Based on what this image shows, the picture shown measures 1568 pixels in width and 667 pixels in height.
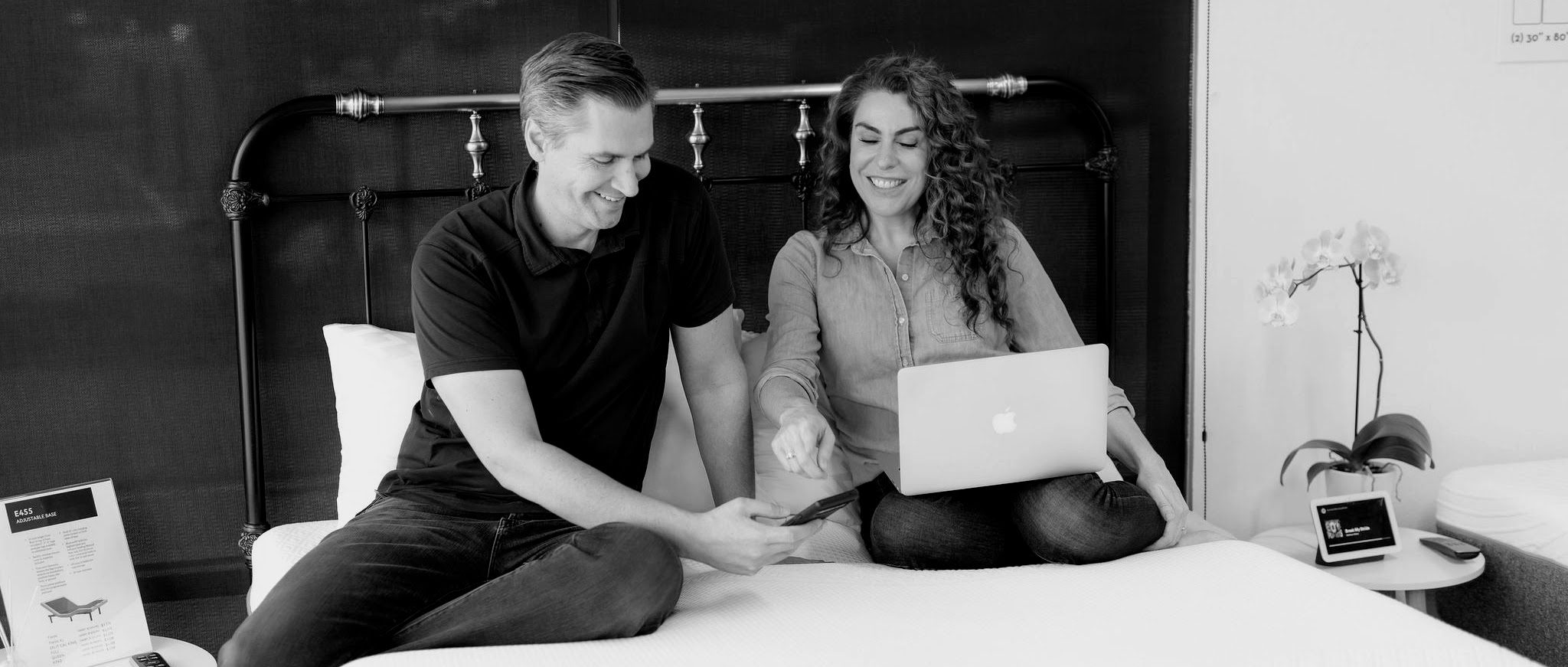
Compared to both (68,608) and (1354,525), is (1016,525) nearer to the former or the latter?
(1354,525)

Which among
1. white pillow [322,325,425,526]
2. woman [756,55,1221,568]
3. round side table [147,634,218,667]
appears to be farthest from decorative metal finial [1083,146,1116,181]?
round side table [147,634,218,667]

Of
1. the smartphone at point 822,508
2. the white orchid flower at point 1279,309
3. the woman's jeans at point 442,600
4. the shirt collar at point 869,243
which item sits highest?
the shirt collar at point 869,243

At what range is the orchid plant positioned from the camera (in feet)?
7.02

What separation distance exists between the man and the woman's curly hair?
0.38 metres

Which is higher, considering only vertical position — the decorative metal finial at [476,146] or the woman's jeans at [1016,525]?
the decorative metal finial at [476,146]

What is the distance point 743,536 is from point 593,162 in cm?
56

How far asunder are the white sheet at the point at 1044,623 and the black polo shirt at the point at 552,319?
1.01ft

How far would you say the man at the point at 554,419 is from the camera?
4.44 feet

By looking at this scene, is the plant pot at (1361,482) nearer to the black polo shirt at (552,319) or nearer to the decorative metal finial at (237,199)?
the black polo shirt at (552,319)

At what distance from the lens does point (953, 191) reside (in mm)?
1938

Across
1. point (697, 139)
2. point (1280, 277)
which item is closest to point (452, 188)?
point (697, 139)

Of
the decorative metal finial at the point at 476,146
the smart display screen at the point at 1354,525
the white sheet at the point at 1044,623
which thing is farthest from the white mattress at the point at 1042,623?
the decorative metal finial at the point at 476,146

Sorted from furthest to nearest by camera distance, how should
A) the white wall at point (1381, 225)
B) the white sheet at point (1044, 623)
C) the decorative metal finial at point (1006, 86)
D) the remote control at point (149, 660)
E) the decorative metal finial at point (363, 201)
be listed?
the white wall at point (1381, 225), the decorative metal finial at point (1006, 86), the decorative metal finial at point (363, 201), the remote control at point (149, 660), the white sheet at point (1044, 623)

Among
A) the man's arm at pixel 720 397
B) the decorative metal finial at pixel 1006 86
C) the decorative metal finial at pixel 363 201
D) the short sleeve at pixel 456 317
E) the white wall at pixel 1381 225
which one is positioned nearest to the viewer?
the short sleeve at pixel 456 317
